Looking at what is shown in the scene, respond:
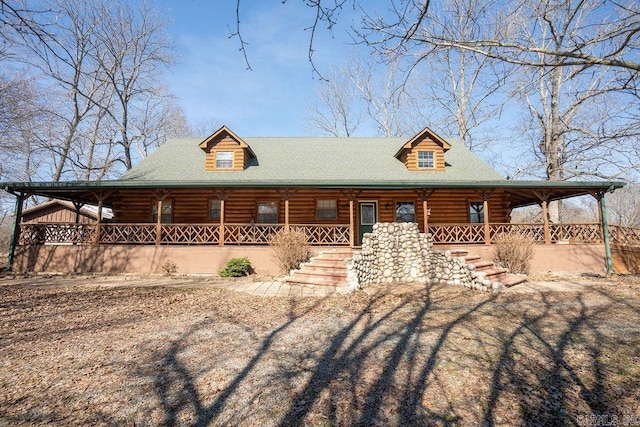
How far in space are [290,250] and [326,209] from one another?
181 inches

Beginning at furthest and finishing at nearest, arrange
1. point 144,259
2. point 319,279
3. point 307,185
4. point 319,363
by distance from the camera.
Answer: point 307,185 → point 144,259 → point 319,279 → point 319,363

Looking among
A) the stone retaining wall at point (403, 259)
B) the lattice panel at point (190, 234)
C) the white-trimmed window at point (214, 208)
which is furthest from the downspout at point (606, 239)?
the white-trimmed window at point (214, 208)

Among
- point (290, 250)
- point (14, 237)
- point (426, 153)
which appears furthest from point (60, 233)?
point (426, 153)

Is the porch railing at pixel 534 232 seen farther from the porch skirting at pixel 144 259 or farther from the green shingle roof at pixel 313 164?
the green shingle roof at pixel 313 164

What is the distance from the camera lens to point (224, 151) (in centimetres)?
1625

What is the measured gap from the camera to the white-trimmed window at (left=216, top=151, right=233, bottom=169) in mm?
16234

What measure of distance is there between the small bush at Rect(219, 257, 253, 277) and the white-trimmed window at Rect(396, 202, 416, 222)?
8.55 metres

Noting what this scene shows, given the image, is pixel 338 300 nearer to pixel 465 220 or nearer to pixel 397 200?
pixel 397 200

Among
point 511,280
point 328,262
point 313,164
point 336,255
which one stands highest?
point 313,164

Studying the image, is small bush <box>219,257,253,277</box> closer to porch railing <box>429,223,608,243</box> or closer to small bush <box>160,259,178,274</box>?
small bush <box>160,259,178,274</box>

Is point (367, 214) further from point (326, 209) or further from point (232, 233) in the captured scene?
point (232, 233)

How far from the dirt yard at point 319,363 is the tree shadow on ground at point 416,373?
0.07 ft

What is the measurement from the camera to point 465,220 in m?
16.2

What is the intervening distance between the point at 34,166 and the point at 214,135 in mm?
27066
